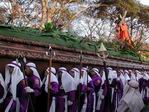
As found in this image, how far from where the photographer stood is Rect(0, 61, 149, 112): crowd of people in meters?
9.23

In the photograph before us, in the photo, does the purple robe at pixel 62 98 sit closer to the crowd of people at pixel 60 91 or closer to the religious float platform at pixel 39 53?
the crowd of people at pixel 60 91

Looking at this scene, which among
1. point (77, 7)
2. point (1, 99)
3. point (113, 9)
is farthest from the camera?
point (113, 9)

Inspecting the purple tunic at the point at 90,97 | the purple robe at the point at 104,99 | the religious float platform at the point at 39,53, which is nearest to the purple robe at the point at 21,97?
the religious float platform at the point at 39,53

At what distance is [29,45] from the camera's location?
413 inches

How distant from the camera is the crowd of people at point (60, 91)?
364 inches

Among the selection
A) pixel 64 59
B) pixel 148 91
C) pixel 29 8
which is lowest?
pixel 148 91

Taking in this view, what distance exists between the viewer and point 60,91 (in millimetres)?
10742

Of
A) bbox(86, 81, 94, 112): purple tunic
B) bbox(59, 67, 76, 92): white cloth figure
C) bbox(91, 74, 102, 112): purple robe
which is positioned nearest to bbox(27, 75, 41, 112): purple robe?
bbox(59, 67, 76, 92): white cloth figure

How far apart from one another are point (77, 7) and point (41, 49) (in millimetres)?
15181

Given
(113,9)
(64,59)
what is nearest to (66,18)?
(113,9)

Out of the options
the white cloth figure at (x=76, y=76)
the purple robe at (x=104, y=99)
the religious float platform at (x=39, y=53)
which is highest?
the religious float platform at (x=39, y=53)

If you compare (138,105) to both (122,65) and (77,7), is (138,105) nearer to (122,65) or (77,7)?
(122,65)

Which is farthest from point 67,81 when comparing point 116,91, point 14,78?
point 116,91

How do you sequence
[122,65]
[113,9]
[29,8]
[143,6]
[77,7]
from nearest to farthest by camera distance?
1. [122,65]
2. [29,8]
3. [77,7]
4. [113,9]
5. [143,6]
